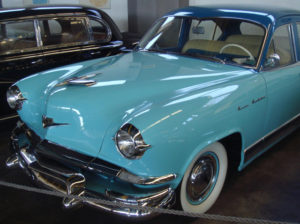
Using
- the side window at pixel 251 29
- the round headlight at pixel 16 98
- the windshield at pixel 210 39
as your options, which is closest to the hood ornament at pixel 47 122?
the round headlight at pixel 16 98

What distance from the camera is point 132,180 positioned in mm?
1973

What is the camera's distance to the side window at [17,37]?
388 centimetres

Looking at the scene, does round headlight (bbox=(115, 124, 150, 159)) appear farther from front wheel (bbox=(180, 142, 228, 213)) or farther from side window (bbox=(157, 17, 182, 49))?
side window (bbox=(157, 17, 182, 49))

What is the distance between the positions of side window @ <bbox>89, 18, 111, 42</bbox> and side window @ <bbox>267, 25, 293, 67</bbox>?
2591mm

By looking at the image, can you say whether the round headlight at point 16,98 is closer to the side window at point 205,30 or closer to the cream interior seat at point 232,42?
the cream interior seat at point 232,42

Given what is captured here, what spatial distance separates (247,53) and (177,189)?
4.88 feet

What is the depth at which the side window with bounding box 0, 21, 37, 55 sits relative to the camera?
388 centimetres

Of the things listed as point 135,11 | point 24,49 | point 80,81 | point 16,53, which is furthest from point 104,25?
point 135,11

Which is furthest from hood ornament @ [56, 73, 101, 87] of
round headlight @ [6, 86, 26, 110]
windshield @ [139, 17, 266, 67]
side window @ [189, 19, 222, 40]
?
side window @ [189, 19, 222, 40]

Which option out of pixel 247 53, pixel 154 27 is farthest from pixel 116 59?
pixel 247 53

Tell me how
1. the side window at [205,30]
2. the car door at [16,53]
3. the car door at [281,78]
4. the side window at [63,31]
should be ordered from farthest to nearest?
1. the side window at [63,31]
2. the car door at [16,53]
3. the side window at [205,30]
4. the car door at [281,78]

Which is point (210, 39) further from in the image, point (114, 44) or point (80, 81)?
point (114, 44)

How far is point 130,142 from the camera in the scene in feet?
6.33

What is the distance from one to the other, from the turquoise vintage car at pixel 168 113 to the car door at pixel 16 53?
1174 millimetres
